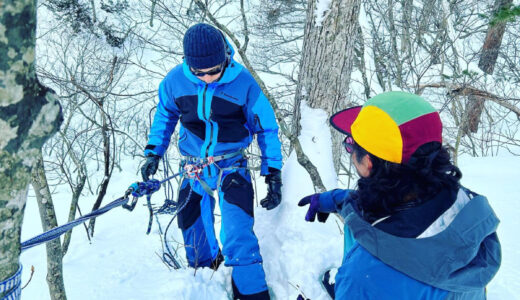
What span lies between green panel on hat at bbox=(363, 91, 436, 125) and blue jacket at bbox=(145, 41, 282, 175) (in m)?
1.28

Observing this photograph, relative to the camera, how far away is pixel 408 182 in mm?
1138

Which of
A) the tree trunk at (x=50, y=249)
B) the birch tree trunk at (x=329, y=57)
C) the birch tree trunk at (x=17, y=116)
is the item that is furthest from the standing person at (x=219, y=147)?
the birch tree trunk at (x=17, y=116)

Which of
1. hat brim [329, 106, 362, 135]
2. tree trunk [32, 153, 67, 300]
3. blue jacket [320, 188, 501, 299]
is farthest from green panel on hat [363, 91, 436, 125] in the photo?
tree trunk [32, 153, 67, 300]

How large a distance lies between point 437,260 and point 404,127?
409 mm

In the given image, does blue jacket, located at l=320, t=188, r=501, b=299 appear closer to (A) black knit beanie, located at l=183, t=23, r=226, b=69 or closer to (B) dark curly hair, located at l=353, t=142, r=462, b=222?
(B) dark curly hair, located at l=353, t=142, r=462, b=222

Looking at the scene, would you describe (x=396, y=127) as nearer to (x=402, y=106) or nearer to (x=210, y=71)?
(x=402, y=106)

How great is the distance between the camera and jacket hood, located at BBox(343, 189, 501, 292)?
99cm

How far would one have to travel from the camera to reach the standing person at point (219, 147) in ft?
7.37

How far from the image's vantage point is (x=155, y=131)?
8.60 ft

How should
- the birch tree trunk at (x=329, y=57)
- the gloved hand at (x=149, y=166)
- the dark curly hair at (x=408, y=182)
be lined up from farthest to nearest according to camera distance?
the birch tree trunk at (x=329, y=57)
the gloved hand at (x=149, y=166)
the dark curly hair at (x=408, y=182)

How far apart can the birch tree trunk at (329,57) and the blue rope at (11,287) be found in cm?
226

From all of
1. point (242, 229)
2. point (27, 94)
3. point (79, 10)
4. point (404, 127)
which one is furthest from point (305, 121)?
point (79, 10)

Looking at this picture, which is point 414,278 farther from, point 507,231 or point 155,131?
point 507,231

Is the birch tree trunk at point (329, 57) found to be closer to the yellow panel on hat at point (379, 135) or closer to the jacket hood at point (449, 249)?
the yellow panel on hat at point (379, 135)
